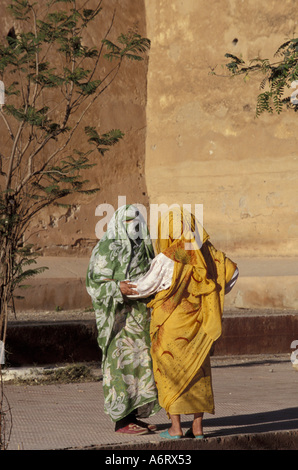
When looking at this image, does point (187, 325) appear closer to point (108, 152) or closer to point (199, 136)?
point (199, 136)

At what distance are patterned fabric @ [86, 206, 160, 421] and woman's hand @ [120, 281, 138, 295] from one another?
0.18ft

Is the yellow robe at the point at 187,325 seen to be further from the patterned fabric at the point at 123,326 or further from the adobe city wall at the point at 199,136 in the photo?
the adobe city wall at the point at 199,136

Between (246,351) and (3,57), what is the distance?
469cm

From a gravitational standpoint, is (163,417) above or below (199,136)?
below

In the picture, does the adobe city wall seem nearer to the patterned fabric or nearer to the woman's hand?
the patterned fabric

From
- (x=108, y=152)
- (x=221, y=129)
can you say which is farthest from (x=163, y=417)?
(x=108, y=152)

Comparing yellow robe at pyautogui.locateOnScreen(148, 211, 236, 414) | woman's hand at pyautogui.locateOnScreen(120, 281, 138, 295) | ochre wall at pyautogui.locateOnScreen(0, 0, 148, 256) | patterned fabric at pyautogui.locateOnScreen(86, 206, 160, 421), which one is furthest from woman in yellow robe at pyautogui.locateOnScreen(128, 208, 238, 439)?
ochre wall at pyautogui.locateOnScreen(0, 0, 148, 256)

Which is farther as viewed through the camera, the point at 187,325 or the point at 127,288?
the point at 127,288

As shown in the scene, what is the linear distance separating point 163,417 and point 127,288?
125 cm

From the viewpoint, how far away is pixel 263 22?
1448 cm

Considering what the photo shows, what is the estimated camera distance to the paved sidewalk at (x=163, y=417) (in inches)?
211

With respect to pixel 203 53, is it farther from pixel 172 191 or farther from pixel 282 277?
pixel 282 277

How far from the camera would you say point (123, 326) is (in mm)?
5949
